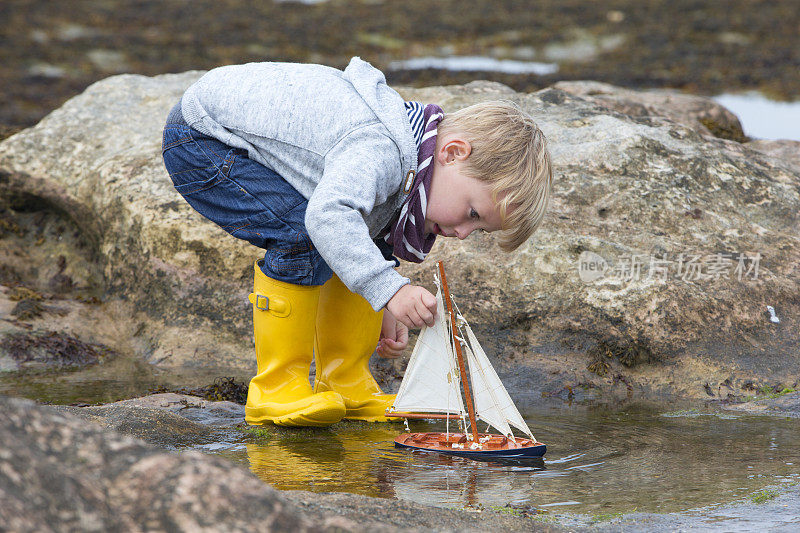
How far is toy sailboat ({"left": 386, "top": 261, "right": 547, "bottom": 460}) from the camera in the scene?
3480 millimetres

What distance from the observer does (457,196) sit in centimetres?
344

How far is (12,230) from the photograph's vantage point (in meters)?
6.31

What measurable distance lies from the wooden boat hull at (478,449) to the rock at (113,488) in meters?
1.71

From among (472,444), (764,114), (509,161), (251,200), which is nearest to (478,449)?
(472,444)

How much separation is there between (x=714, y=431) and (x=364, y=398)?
5.31ft

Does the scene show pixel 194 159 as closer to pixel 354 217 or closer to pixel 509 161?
pixel 354 217

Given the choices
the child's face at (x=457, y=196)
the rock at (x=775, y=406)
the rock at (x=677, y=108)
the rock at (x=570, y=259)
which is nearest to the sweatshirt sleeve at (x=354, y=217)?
the child's face at (x=457, y=196)

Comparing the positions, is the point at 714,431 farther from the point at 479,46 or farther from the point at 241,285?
the point at 479,46

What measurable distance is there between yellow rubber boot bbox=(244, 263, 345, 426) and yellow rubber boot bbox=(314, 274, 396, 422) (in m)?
0.20

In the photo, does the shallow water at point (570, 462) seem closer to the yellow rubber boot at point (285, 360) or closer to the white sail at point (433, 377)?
the yellow rubber boot at point (285, 360)

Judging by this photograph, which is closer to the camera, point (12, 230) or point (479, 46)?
point (12, 230)

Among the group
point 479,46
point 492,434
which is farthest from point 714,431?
point 479,46

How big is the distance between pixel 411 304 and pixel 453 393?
0.56 m

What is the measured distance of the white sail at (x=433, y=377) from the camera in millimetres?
3551
